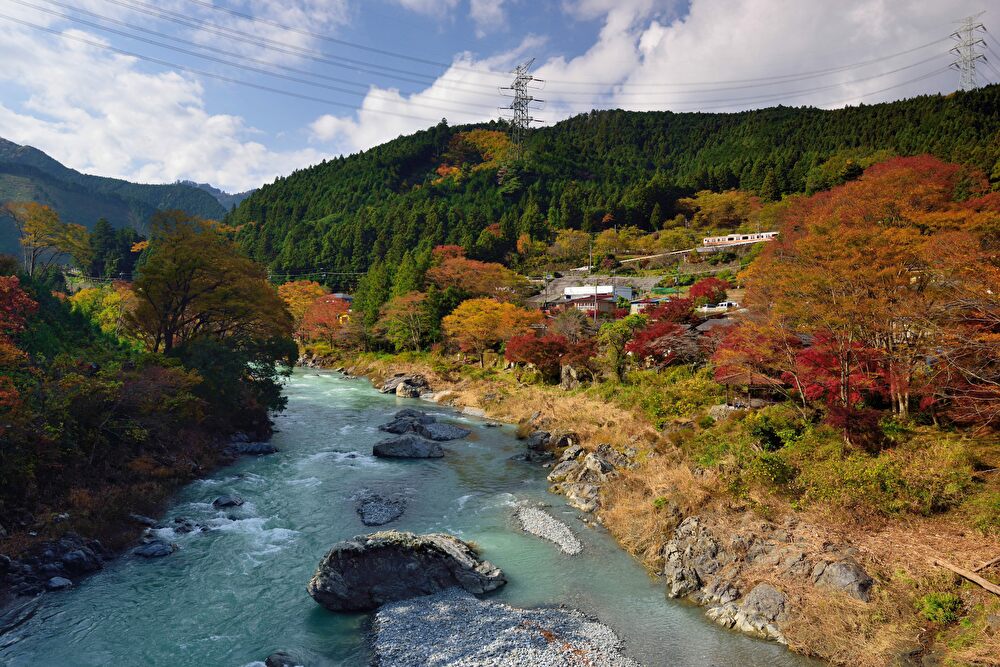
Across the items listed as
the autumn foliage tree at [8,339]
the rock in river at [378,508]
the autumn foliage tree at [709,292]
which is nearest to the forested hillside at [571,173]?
the autumn foliage tree at [709,292]

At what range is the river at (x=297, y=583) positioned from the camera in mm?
9727

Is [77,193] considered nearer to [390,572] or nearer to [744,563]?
[390,572]

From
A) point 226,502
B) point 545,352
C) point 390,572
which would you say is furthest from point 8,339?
point 545,352

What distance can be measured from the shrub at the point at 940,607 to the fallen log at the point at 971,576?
0.52 metres

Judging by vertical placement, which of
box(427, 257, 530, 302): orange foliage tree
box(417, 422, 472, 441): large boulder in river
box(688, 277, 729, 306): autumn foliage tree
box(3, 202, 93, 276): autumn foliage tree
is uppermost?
box(3, 202, 93, 276): autumn foliage tree

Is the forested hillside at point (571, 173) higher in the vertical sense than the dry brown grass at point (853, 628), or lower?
higher

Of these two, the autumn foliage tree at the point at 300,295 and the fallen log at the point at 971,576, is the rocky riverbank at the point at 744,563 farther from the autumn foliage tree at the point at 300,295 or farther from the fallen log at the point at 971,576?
the autumn foliage tree at the point at 300,295

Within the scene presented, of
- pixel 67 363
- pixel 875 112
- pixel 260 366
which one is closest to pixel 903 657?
pixel 67 363

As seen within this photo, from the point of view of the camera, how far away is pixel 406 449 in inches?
890

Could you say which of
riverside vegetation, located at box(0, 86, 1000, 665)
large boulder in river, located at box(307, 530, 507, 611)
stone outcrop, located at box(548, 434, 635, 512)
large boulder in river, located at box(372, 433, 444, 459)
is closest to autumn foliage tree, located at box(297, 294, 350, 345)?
riverside vegetation, located at box(0, 86, 1000, 665)

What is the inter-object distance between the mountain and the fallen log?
112m

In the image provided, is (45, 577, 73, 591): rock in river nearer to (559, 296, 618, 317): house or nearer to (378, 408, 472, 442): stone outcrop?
(378, 408, 472, 442): stone outcrop

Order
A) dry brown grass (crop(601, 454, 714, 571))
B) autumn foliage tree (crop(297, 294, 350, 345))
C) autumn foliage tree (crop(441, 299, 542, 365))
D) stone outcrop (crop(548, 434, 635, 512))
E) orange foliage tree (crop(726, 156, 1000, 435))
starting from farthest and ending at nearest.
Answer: autumn foliage tree (crop(297, 294, 350, 345)) < autumn foliage tree (crop(441, 299, 542, 365)) < stone outcrop (crop(548, 434, 635, 512)) < dry brown grass (crop(601, 454, 714, 571)) < orange foliage tree (crop(726, 156, 1000, 435))

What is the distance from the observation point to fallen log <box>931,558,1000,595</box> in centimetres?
905
